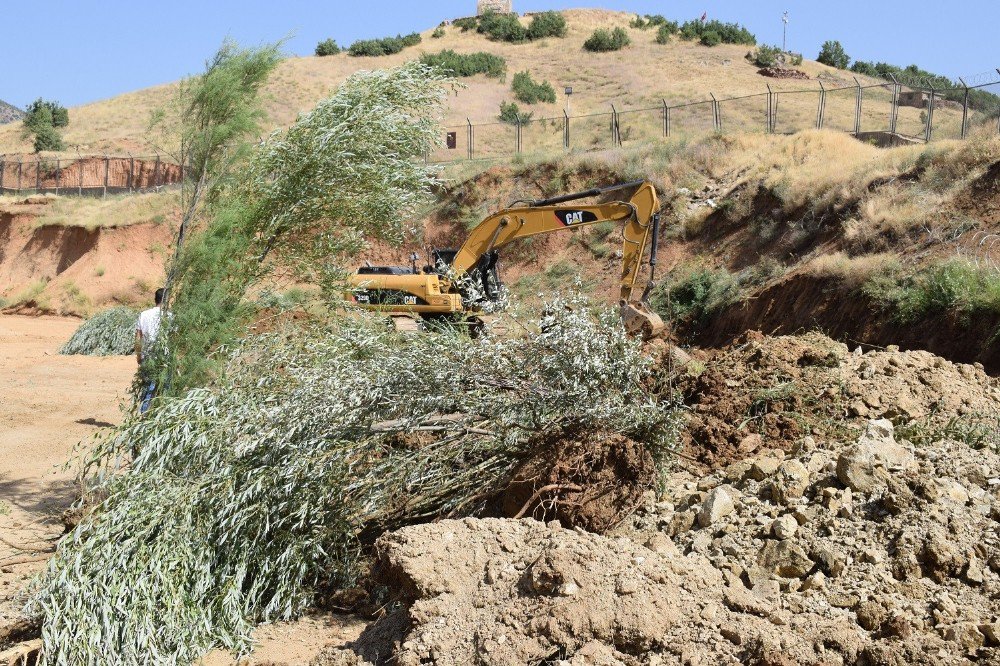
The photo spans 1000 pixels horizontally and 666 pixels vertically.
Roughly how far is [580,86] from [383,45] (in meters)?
15.4

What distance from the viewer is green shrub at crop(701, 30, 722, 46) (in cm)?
6012

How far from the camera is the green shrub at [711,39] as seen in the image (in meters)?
60.1

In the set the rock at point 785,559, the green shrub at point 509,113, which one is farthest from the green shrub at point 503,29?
the rock at point 785,559

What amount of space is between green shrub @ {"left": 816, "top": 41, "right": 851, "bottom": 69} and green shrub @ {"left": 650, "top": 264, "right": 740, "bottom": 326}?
44.8m

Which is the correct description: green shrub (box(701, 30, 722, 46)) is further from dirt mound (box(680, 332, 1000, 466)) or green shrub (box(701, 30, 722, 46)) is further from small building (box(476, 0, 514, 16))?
dirt mound (box(680, 332, 1000, 466))

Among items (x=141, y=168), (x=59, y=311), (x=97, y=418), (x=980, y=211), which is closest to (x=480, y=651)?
(x=97, y=418)

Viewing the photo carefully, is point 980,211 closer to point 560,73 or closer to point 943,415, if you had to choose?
point 943,415

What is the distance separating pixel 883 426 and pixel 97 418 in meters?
10.3

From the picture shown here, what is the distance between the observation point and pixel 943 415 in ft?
23.2

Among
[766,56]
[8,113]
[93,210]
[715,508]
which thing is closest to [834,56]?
[766,56]

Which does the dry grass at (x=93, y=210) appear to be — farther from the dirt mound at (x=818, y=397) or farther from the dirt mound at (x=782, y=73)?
the dirt mound at (x=782, y=73)

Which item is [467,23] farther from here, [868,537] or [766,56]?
[868,537]

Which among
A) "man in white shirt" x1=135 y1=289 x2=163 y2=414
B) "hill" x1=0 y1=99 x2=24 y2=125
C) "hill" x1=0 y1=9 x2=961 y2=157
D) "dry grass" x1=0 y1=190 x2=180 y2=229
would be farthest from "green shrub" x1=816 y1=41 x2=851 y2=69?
"hill" x1=0 y1=99 x2=24 y2=125

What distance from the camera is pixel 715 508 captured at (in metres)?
5.76
